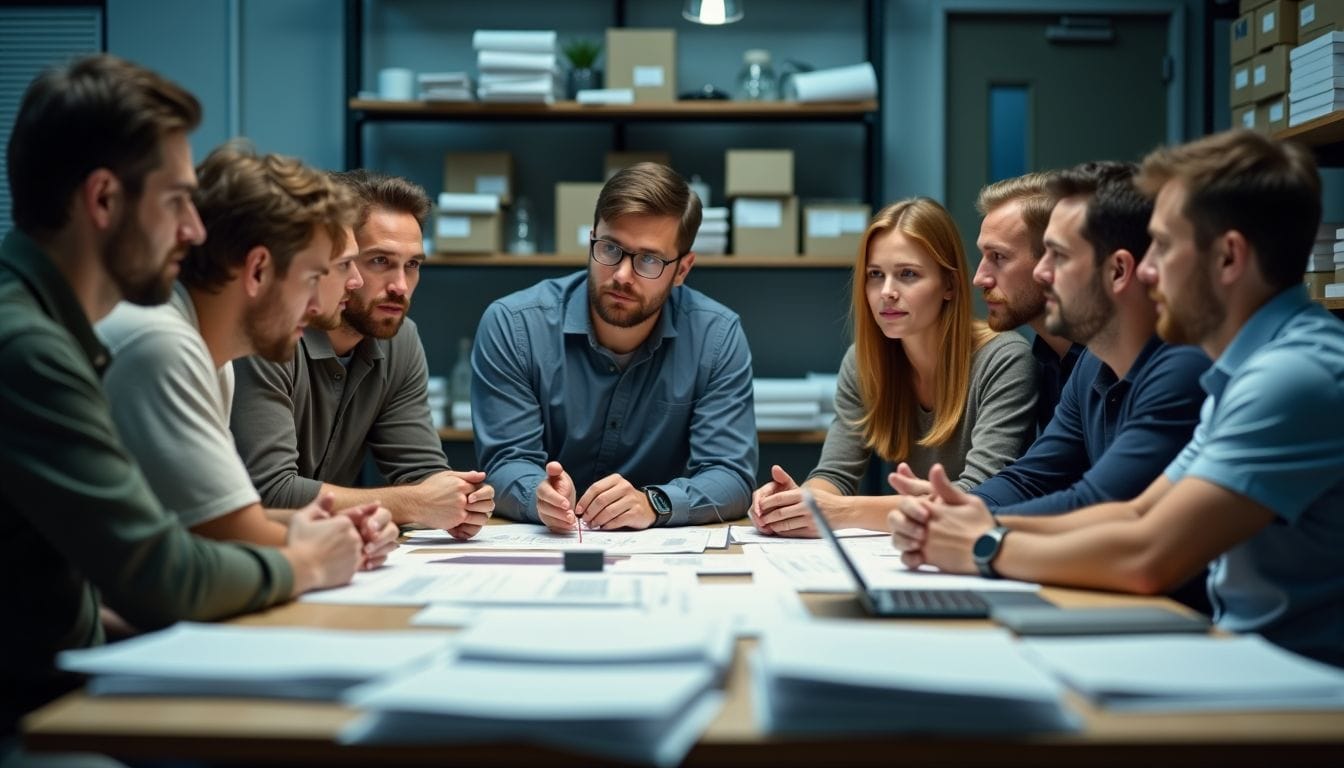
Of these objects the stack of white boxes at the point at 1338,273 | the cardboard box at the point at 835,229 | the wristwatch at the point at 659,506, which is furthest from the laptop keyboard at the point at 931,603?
the cardboard box at the point at 835,229

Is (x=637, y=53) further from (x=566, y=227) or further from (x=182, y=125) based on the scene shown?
(x=182, y=125)

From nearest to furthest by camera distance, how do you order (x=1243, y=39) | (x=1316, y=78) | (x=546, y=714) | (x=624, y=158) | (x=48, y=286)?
(x=546, y=714) < (x=48, y=286) < (x=1316, y=78) < (x=1243, y=39) < (x=624, y=158)

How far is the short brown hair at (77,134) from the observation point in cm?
124

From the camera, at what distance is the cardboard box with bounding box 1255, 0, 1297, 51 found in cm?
322

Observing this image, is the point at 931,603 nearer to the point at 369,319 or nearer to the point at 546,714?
the point at 546,714

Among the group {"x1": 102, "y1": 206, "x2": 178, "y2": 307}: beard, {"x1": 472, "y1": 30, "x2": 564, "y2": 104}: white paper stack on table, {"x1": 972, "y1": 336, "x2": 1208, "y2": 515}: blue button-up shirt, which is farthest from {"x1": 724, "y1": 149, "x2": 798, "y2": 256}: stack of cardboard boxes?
{"x1": 102, "y1": 206, "x2": 178, "y2": 307}: beard

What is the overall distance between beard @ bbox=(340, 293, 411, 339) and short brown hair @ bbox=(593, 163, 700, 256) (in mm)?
497

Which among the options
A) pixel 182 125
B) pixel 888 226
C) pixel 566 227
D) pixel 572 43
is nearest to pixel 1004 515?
pixel 888 226

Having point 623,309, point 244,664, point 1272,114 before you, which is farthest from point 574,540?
point 1272,114

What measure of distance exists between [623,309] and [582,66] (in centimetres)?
170

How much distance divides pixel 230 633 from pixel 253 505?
399 millimetres

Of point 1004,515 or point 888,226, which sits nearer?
point 1004,515

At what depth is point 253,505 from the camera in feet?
4.79

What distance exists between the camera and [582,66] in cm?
389
